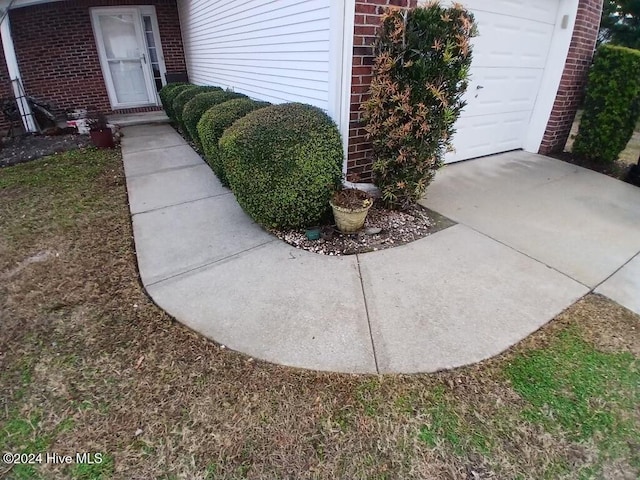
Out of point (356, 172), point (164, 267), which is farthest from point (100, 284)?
point (356, 172)

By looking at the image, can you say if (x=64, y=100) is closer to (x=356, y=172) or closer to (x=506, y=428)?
(x=356, y=172)

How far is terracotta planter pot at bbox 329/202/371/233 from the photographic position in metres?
3.17

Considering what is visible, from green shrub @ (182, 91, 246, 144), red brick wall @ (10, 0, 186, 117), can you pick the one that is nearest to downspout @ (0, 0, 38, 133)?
red brick wall @ (10, 0, 186, 117)

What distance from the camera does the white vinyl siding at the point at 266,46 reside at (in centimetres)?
363

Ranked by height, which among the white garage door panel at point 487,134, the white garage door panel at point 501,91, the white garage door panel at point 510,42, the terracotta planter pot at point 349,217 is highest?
the white garage door panel at point 510,42

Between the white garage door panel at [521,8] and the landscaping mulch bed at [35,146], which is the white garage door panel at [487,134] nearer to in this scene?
the white garage door panel at [521,8]

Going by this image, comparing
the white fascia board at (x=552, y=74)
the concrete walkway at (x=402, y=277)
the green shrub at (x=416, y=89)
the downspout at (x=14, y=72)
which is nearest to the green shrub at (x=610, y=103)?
the white fascia board at (x=552, y=74)

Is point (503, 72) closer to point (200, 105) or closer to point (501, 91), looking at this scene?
point (501, 91)

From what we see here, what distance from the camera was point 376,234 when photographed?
3387 millimetres

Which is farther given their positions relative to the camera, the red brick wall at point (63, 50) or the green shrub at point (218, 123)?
the red brick wall at point (63, 50)

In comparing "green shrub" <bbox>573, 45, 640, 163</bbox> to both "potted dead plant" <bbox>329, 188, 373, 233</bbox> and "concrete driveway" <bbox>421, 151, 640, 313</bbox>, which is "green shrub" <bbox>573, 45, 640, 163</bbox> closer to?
"concrete driveway" <bbox>421, 151, 640, 313</bbox>

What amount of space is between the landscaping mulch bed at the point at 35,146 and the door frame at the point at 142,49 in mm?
2333

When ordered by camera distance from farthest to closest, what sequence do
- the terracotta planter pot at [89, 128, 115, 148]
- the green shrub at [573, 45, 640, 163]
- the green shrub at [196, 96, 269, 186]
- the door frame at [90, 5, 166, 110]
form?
1. the door frame at [90, 5, 166, 110]
2. the terracotta planter pot at [89, 128, 115, 148]
3. the green shrub at [573, 45, 640, 163]
4. the green shrub at [196, 96, 269, 186]

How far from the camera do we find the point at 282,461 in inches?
63.2
